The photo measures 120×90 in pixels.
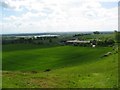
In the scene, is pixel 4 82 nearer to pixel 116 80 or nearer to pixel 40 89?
pixel 40 89

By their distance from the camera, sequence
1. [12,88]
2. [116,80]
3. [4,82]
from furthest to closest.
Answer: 1. [116,80]
2. [4,82]
3. [12,88]

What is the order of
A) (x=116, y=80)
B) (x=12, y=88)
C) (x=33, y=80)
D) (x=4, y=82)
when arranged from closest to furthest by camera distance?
(x=12, y=88)
(x=4, y=82)
(x=33, y=80)
(x=116, y=80)

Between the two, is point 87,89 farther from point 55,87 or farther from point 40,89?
point 40,89

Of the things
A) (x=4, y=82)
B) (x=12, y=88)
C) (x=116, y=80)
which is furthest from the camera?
(x=116, y=80)

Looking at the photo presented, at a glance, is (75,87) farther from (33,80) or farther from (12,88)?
(12,88)

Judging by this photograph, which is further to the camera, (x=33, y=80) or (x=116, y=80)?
(x=116, y=80)

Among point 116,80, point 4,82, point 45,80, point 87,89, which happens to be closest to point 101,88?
point 87,89

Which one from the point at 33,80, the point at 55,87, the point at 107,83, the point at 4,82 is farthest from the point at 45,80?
the point at 107,83

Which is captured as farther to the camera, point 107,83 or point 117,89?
point 107,83
